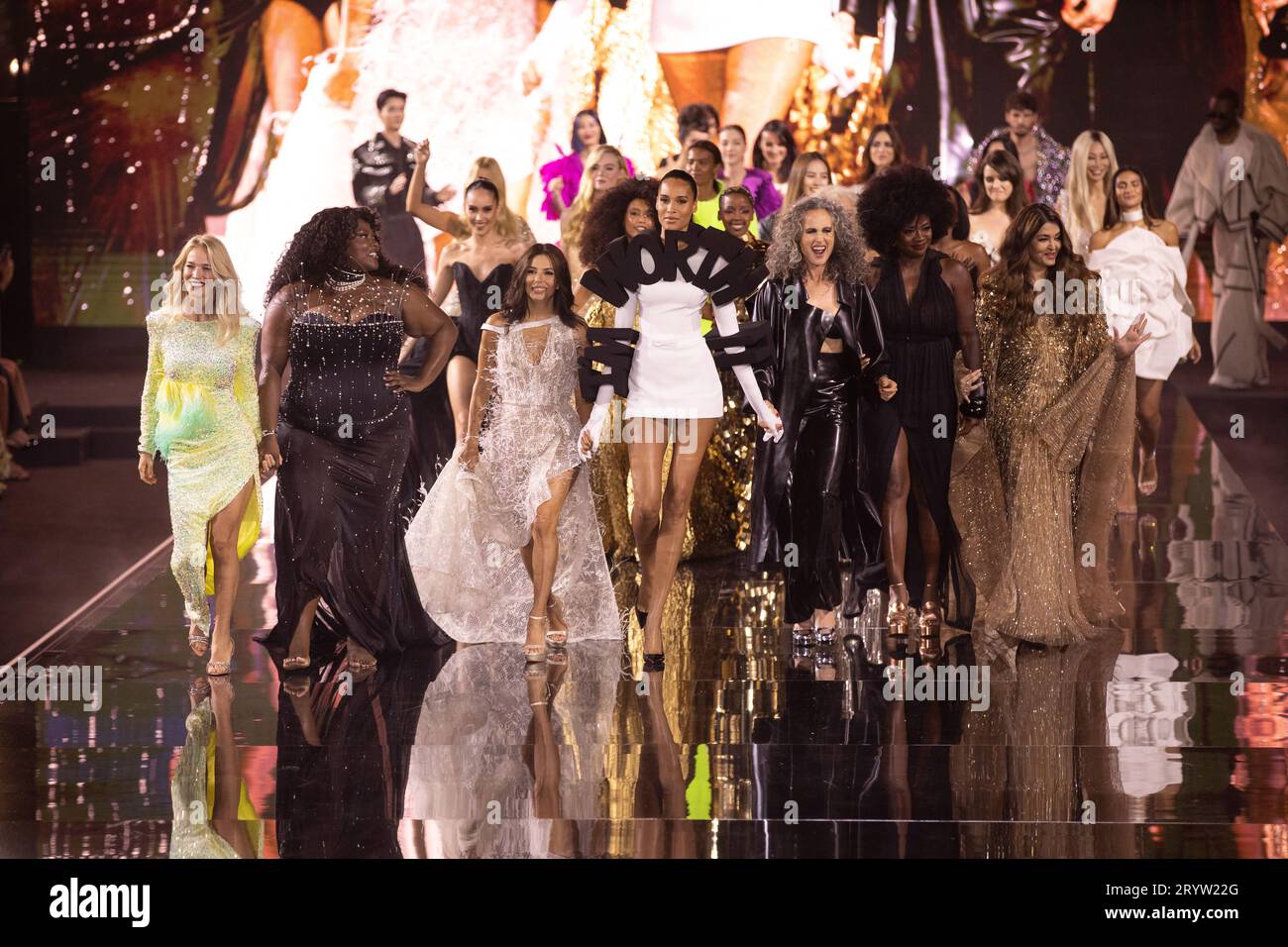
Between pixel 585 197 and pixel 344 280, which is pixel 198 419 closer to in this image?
pixel 344 280

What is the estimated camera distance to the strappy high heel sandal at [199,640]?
6855 millimetres

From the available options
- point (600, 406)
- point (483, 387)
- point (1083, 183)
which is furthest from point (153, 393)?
point (1083, 183)

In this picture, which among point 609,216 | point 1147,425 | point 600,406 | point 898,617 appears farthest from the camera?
point 1147,425

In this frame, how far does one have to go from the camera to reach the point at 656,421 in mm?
6555

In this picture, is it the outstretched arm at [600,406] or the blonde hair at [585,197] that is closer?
the outstretched arm at [600,406]

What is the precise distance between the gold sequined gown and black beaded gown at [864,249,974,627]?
15cm

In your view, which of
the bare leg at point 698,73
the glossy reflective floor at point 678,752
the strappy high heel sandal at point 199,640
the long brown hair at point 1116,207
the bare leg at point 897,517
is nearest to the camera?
the glossy reflective floor at point 678,752

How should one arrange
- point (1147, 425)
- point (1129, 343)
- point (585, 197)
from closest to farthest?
1. point (1129, 343)
2. point (585, 197)
3. point (1147, 425)

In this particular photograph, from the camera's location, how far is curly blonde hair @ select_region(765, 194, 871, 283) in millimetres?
6902

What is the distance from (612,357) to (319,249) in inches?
43.6

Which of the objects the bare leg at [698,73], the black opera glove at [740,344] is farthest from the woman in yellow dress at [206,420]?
the bare leg at [698,73]

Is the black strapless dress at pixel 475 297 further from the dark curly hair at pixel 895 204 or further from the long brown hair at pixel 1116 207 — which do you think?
the long brown hair at pixel 1116 207
